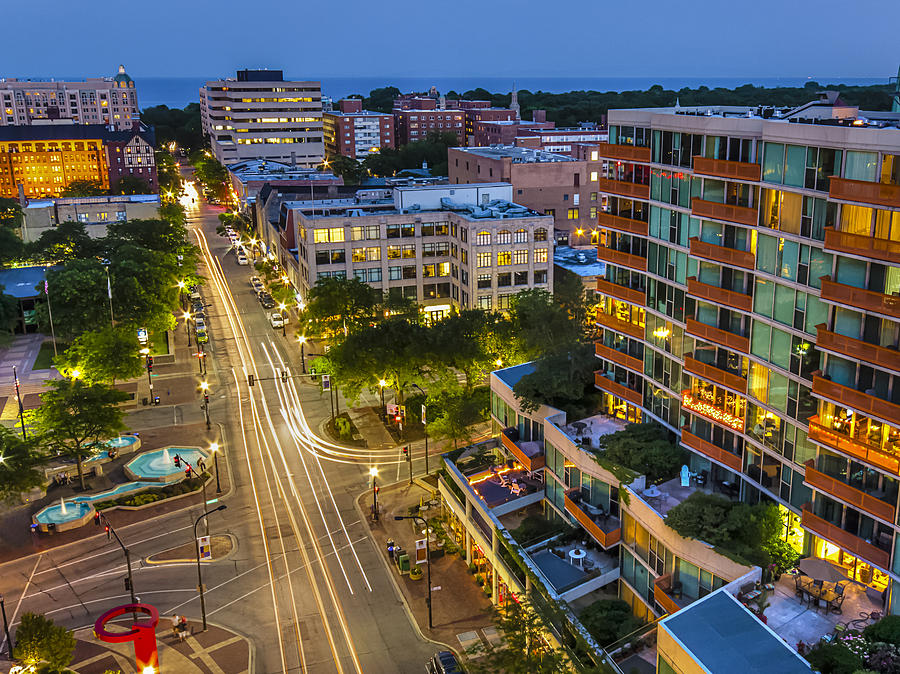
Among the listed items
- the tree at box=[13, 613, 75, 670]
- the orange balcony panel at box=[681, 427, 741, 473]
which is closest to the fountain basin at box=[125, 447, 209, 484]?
the tree at box=[13, 613, 75, 670]

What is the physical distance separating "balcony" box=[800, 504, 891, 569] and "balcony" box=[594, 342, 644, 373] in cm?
1581

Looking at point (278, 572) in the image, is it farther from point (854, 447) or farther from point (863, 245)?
point (863, 245)

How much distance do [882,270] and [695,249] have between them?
11745 millimetres

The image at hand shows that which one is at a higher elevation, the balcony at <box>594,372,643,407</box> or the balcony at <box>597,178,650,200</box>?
the balcony at <box>597,178,650,200</box>

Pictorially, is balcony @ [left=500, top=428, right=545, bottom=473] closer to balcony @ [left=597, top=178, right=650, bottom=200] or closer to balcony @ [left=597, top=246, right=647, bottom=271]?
balcony @ [left=597, top=246, right=647, bottom=271]

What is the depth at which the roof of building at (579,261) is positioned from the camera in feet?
330

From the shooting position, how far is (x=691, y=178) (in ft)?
149

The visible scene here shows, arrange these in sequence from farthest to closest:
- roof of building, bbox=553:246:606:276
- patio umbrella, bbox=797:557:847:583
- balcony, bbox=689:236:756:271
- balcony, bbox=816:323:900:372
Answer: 1. roof of building, bbox=553:246:606:276
2. balcony, bbox=689:236:756:271
3. patio umbrella, bbox=797:557:847:583
4. balcony, bbox=816:323:900:372

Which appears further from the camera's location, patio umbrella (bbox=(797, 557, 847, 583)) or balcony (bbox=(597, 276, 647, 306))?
balcony (bbox=(597, 276, 647, 306))

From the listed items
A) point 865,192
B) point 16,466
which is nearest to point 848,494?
point 865,192

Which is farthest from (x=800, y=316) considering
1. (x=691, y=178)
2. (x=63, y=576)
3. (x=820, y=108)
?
(x=63, y=576)

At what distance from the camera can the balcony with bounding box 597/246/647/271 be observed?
1986 inches

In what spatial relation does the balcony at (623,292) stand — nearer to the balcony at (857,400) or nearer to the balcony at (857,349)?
the balcony at (857,349)

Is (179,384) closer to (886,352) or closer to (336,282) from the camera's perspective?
(336,282)
